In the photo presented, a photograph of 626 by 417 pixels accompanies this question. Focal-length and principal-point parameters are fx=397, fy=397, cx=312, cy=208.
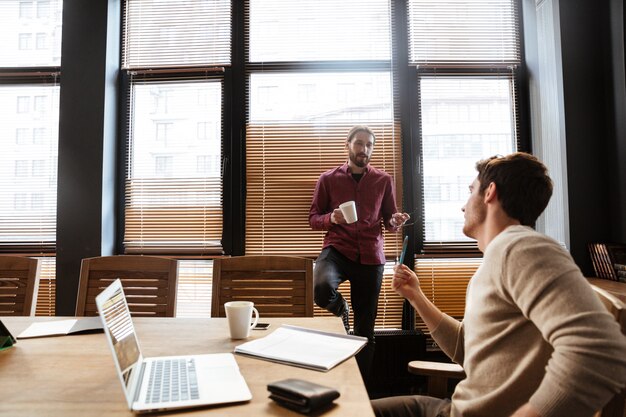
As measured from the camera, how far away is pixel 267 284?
5.80ft

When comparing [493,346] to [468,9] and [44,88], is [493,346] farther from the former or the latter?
[44,88]

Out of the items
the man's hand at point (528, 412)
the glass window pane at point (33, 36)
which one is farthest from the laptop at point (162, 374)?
the glass window pane at point (33, 36)

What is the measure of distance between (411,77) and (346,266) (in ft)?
5.32

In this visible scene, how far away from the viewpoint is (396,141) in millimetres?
3141

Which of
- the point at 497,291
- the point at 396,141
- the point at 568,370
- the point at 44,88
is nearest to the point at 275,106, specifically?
the point at 396,141

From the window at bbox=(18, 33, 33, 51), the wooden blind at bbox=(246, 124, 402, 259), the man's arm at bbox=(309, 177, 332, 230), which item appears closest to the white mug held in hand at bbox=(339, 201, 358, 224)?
the man's arm at bbox=(309, 177, 332, 230)

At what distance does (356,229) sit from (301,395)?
1.99 metres

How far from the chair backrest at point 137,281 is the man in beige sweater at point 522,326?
1052 millimetres

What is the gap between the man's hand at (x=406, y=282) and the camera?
1350 mm

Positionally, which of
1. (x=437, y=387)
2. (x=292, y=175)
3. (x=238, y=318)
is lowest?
(x=437, y=387)

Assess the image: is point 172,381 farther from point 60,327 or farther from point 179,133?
point 179,133

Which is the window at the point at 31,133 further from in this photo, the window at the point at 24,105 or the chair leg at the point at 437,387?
the chair leg at the point at 437,387

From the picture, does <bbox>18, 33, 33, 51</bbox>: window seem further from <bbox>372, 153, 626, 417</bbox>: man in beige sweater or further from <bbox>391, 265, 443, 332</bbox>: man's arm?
<bbox>372, 153, 626, 417</bbox>: man in beige sweater

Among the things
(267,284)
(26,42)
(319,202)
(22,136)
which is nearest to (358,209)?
(319,202)
